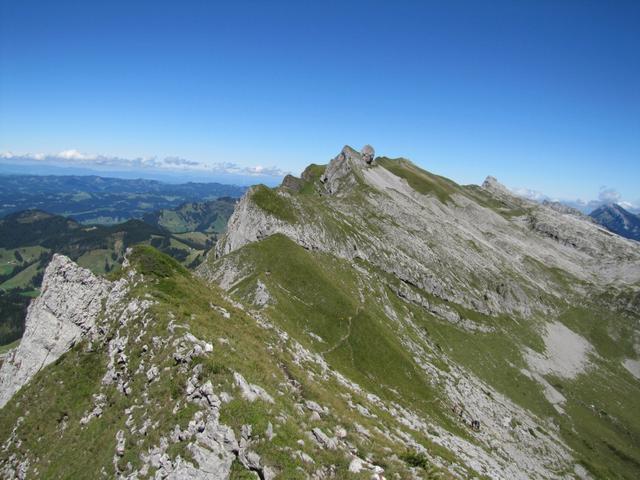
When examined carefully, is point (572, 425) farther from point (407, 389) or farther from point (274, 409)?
point (274, 409)

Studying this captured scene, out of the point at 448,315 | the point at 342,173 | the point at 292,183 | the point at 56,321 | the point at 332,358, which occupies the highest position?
the point at 342,173

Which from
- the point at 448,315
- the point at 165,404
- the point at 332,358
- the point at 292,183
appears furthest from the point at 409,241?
the point at 165,404

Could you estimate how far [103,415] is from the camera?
2556 centimetres

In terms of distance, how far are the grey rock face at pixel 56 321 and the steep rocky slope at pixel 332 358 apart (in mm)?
211

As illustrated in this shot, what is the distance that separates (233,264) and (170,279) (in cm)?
4107

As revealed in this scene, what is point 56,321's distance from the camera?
36.2 metres

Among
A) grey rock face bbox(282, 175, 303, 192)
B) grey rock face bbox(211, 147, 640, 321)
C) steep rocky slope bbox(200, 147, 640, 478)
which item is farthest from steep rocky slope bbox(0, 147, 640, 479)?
grey rock face bbox(282, 175, 303, 192)

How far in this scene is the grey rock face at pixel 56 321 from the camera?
34.8 metres

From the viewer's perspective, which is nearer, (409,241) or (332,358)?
(332,358)

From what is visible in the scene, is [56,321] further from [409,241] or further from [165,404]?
[409,241]

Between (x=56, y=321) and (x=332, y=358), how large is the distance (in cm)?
3807

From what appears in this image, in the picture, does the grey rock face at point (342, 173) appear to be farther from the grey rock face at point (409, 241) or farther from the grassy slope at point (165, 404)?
the grassy slope at point (165, 404)

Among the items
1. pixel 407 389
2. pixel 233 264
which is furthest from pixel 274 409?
pixel 233 264

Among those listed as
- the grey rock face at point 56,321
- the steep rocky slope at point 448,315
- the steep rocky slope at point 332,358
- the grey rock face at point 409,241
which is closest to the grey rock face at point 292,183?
the steep rocky slope at point 448,315
